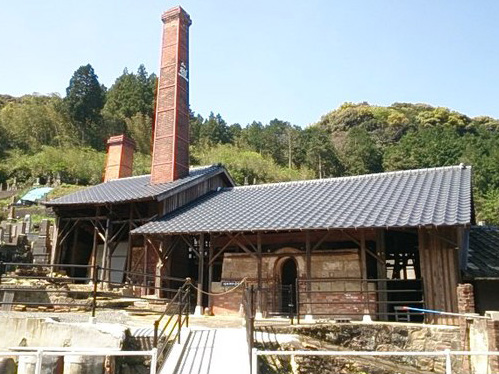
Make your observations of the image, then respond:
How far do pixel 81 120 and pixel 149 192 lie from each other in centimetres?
3851

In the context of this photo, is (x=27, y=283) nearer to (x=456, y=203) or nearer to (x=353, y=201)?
(x=353, y=201)

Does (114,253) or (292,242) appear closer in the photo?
(292,242)

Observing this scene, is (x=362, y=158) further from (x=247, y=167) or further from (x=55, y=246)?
(x=55, y=246)

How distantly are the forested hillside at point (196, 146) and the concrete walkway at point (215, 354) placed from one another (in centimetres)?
3407

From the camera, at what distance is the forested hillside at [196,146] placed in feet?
141

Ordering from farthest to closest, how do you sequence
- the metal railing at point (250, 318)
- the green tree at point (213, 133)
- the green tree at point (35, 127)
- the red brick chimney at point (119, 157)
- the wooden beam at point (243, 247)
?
the green tree at point (213, 133), the green tree at point (35, 127), the red brick chimney at point (119, 157), the wooden beam at point (243, 247), the metal railing at point (250, 318)

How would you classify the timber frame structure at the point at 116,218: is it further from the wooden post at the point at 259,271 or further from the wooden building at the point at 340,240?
the wooden post at the point at 259,271

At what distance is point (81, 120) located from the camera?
53.2 meters

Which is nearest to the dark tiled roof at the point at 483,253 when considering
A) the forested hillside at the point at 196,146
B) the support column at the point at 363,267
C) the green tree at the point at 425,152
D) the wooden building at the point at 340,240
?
the wooden building at the point at 340,240

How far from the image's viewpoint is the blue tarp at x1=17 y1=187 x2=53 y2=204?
117 ft

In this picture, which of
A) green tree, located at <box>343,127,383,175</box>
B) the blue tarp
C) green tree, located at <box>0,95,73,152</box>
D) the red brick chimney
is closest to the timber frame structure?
the red brick chimney

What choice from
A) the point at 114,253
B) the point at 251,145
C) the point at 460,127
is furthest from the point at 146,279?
the point at 460,127

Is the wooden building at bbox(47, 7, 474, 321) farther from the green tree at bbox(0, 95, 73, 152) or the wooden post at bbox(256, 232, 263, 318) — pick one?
the green tree at bbox(0, 95, 73, 152)

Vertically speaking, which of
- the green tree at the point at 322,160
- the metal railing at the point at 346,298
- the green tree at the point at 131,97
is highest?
the green tree at the point at 131,97
